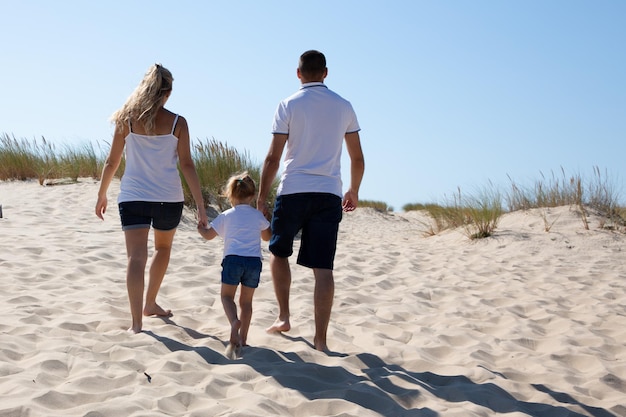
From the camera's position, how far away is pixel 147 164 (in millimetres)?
4387

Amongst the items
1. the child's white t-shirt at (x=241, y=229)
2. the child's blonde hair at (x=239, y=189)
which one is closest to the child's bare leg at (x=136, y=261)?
the child's white t-shirt at (x=241, y=229)

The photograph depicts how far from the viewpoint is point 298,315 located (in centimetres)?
552

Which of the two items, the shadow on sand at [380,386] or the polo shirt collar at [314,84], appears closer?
the shadow on sand at [380,386]

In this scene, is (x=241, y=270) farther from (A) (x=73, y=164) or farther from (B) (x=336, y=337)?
(A) (x=73, y=164)

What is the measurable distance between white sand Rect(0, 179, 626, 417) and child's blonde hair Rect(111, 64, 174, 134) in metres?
1.36

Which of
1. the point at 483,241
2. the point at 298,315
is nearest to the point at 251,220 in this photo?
the point at 298,315

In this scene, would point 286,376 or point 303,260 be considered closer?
point 286,376

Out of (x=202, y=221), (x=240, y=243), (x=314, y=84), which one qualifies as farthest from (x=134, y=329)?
(x=314, y=84)

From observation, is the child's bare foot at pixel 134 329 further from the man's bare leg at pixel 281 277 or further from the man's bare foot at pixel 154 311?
the man's bare leg at pixel 281 277

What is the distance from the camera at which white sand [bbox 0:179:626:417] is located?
3.45 metres

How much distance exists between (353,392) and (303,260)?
3.18 feet

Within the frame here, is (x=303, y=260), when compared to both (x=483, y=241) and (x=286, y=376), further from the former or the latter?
(x=483, y=241)

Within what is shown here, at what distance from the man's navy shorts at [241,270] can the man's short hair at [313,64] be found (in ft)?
3.81

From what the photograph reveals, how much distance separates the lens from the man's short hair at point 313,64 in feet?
13.9
